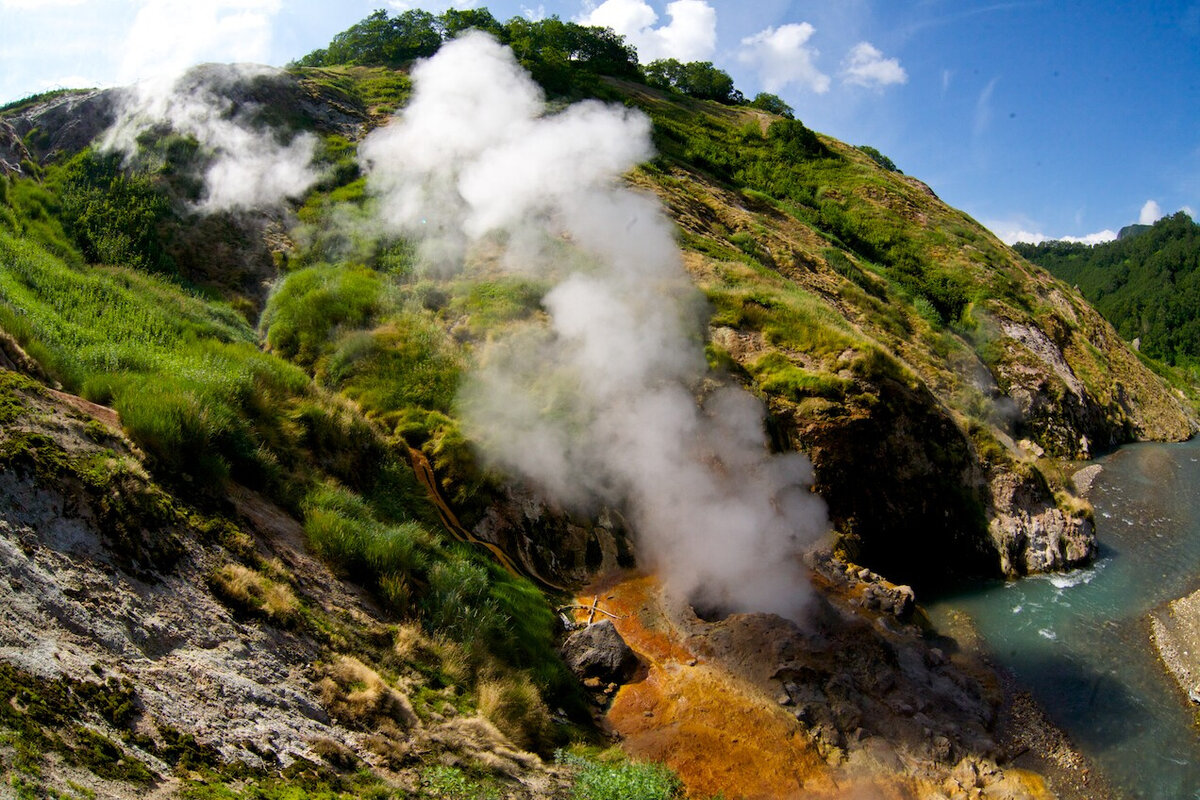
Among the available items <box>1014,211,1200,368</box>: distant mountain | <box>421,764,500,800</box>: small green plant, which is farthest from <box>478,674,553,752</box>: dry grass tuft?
<box>1014,211,1200,368</box>: distant mountain

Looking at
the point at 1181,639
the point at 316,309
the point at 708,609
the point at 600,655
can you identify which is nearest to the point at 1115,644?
the point at 1181,639

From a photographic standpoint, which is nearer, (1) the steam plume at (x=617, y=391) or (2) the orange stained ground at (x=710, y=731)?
(2) the orange stained ground at (x=710, y=731)

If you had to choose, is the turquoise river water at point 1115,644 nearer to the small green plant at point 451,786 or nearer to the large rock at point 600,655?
the large rock at point 600,655

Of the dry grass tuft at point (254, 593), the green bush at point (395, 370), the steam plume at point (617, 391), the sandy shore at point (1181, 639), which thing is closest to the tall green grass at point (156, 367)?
the dry grass tuft at point (254, 593)

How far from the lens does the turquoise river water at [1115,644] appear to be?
7.70 metres

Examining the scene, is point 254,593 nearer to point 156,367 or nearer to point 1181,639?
point 156,367

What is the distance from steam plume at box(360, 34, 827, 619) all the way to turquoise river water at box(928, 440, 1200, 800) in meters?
3.23

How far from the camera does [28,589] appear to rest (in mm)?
3381

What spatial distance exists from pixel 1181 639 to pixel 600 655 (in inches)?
351

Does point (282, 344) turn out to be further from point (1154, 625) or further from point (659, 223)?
point (1154, 625)

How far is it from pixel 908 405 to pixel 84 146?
17908mm

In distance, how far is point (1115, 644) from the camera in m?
9.92

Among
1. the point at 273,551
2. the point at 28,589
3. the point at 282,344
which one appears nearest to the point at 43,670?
the point at 28,589

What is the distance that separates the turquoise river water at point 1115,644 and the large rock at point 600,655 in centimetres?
527
